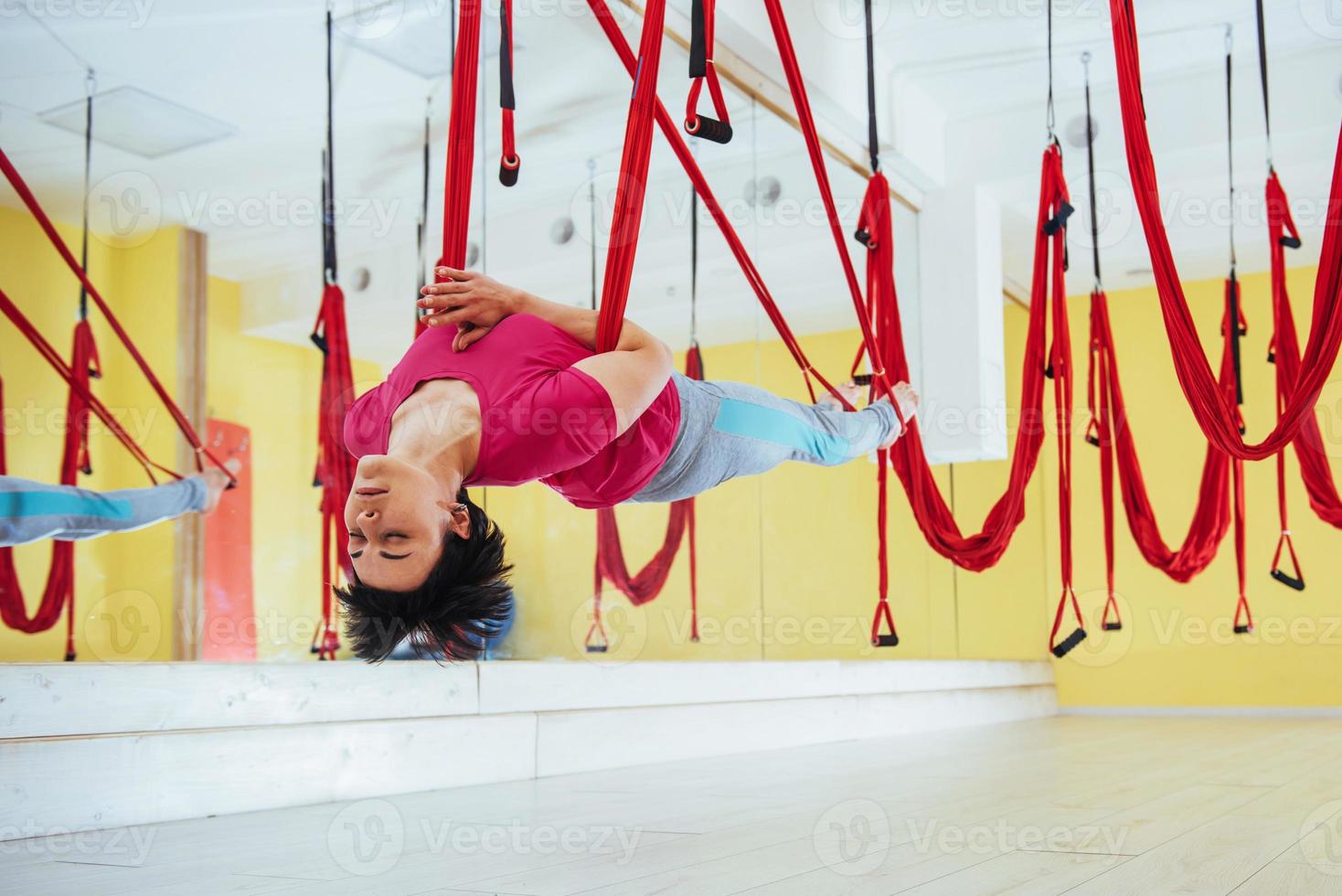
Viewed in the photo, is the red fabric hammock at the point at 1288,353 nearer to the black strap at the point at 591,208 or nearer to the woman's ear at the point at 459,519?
the woman's ear at the point at 459,519

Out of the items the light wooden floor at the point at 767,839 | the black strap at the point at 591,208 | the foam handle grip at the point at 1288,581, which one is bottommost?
the light wooden floor at the point at 767,839

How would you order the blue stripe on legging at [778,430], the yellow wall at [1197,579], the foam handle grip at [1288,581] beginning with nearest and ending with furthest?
1. the blue stripe on legging at [778,430]
2. the foam handle grip at [1288,581]
3. the yellow wall at [1197,579]

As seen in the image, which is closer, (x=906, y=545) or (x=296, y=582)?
(x=296, y=582)

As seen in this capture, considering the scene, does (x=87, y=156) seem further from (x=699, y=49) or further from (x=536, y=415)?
(x=536, y=415)

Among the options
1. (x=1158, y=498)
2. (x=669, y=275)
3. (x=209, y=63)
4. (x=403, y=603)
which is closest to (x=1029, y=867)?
(x=403, y=603)

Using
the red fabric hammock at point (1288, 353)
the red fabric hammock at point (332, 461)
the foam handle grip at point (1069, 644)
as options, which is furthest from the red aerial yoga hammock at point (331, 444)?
the red fabric hammock at point (1288, 353)

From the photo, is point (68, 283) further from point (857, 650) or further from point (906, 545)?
point (906, 545)

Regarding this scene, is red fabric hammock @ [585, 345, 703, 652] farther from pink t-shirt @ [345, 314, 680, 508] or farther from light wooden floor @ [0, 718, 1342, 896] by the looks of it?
pink t-shirt @ [345, 314, 680, 508]

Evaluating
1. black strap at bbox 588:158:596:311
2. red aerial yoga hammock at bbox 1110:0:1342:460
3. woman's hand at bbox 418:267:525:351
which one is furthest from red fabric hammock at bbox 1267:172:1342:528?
black strap at bbox 588:158:596:311

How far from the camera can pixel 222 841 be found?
7.85ft

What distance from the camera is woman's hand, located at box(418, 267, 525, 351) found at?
2.00 m

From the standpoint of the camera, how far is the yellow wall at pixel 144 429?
2947 mm

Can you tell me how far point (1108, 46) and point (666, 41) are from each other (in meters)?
2.12

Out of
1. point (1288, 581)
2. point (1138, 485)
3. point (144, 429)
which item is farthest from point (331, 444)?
point (1288, 581)
